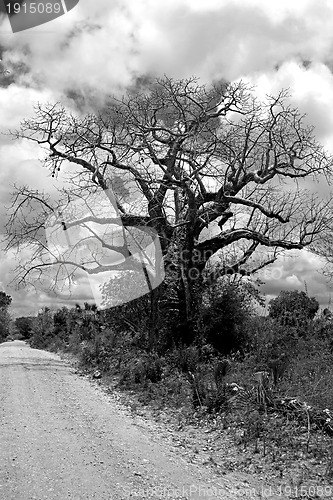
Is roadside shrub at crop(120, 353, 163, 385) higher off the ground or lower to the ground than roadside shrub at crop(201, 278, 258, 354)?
lower

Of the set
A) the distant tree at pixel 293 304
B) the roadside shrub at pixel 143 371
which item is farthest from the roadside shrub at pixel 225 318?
the distant tree at pixel 293 304

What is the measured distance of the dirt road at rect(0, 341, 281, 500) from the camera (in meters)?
4.69

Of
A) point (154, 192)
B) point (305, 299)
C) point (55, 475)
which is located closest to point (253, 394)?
point (55, 475)

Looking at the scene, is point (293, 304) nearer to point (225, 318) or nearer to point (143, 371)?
point (225, 318)

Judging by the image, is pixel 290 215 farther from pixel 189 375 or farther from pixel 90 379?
pixel 90 379

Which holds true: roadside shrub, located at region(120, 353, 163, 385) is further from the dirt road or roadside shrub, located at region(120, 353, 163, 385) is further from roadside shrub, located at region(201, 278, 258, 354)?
roadside shrub, located at region(201, 278, 258, 354)

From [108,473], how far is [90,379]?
7.87 meters

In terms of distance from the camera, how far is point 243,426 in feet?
22.7

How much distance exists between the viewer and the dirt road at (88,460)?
15.4ft

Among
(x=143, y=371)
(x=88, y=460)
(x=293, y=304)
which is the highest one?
(x=293, y=304)

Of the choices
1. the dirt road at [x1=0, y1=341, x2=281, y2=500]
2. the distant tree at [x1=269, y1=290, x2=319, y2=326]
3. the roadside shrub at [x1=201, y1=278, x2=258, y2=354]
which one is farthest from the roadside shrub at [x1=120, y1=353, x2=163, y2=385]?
the distant tree at [x1=269, y1=290, x2=319, y2=326]

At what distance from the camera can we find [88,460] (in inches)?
218

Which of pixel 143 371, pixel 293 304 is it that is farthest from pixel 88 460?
pixel 293 304

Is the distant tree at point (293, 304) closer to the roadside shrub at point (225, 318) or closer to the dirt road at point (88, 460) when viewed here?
Answer: the roadside shrub at point (225, 318)
